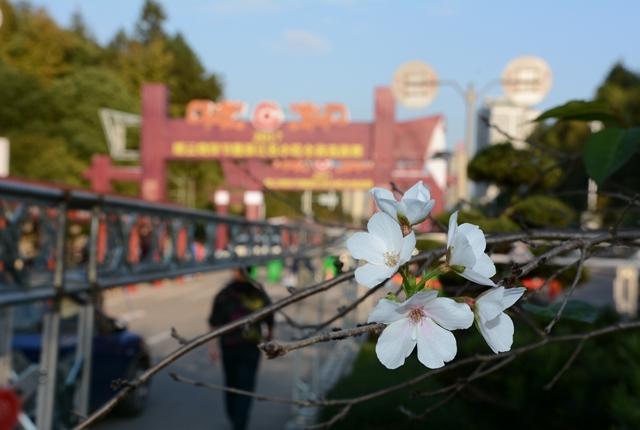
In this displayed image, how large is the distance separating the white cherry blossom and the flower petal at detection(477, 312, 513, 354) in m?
0.10

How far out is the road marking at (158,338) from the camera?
685 inches

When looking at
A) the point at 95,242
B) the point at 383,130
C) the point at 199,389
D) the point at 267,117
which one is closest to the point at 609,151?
the point at 95,242

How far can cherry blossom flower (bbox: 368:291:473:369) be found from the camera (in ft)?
2.83

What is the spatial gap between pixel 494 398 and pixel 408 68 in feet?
44.9

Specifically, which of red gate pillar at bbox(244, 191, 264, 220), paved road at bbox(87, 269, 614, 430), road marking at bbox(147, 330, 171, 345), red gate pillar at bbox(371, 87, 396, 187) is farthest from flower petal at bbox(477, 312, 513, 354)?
red gate pillar at bbox(244, 191, 264, 220)

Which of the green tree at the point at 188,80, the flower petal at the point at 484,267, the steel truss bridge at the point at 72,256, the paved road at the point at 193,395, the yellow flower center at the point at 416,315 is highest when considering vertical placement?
the green tree at the point at 188,80

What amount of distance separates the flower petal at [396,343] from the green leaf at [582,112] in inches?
41.3

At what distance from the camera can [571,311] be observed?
152cm

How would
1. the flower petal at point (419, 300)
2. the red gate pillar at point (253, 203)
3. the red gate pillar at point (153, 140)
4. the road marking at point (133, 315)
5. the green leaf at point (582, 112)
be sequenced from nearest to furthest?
the flower petal at point (419, 300) → the green leaf at point (582, 112) → the road marking at point (133, 315) → the red gate pillar at point (153, 140) → the red gate pillar at point (253, 203)

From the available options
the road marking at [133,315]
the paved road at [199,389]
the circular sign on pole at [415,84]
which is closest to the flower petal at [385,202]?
the paved road at [199,389]

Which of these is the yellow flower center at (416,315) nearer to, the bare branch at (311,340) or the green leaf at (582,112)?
the bare branch at (311,340)

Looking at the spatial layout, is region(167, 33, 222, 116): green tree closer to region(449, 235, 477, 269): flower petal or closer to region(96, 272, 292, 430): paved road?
region(96, 272, 292, 430): paved road

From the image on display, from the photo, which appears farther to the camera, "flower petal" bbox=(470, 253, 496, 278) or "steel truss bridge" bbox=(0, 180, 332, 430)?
"steel truss bridge" bbox=(0, 180, 332, 430)

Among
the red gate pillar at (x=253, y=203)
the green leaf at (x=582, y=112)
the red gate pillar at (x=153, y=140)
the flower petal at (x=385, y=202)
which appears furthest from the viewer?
the red gate pillar at (x=253, y=203)
